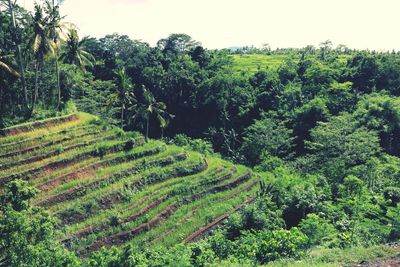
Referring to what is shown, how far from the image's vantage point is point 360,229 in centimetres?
2036

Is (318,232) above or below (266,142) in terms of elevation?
above

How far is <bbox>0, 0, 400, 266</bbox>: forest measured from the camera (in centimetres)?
1680

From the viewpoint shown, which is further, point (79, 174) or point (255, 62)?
point (255, 62)

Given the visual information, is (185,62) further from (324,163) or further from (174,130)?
(324,163)

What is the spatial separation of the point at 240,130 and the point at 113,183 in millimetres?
30316

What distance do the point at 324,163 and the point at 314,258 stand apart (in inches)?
951

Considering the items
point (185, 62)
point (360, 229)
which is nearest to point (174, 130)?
point (185, 62)

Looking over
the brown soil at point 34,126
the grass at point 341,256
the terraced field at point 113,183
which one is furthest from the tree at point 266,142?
the grass at point 341,256

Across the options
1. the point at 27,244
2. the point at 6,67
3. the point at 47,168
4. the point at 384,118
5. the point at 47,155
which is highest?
the point at 6,67

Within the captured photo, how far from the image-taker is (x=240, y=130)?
5647 cm

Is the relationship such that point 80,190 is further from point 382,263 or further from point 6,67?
point 382,263

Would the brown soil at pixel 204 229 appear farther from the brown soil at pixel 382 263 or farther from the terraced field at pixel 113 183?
the brown soil at pixel 382 263

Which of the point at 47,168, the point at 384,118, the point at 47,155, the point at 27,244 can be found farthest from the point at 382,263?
the point at 384,118

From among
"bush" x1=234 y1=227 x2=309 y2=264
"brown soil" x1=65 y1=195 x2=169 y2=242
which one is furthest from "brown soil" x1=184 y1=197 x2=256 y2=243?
"bush" x1=234 y1=227 x2=309 y2=264
